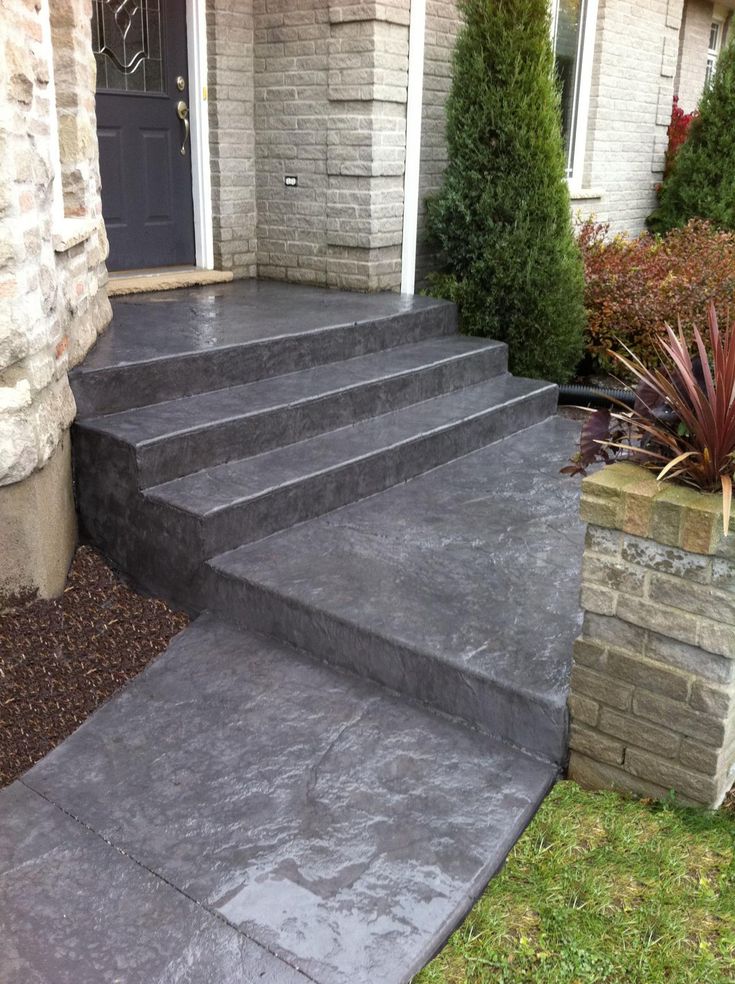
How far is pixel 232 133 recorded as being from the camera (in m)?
6.36

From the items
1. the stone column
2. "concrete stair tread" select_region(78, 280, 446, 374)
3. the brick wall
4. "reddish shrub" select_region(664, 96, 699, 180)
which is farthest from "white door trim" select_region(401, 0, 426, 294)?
"reddish shrub" select_region(664, 96, 699, 180)

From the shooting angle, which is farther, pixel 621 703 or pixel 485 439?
pixel 485 439

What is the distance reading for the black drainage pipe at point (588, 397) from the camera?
5.87 meters

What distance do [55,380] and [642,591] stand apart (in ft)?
7.57

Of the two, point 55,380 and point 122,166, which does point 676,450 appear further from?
point 122,166

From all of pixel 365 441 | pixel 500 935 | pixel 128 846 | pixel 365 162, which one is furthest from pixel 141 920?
pixel 365 162

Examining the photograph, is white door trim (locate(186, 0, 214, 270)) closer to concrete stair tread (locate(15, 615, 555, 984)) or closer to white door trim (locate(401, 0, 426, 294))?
white door trim (locate(401, 0, 426, 294))

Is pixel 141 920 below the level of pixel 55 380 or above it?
below

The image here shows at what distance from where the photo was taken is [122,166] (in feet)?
19.4

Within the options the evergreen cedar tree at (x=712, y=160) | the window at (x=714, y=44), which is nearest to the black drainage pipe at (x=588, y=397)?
the evergreen cedar tree at (x=712, y=160)

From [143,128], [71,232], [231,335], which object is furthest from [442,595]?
[143,128]

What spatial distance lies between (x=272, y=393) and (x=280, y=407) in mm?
244

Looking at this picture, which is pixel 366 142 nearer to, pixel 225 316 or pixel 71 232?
pixel 225 316

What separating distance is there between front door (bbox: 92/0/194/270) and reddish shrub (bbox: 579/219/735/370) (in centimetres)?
309
